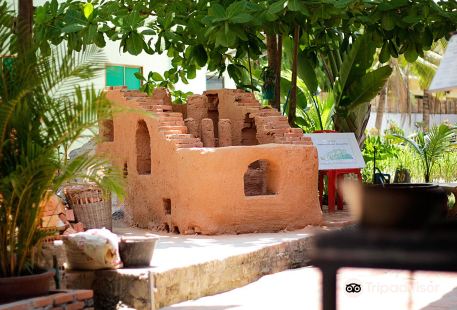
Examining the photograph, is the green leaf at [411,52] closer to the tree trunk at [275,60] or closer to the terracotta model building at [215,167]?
the terracotta model building at [215,167]

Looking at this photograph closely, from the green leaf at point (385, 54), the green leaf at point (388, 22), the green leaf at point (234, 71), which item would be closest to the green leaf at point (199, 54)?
the green leaf at point (234, 71)

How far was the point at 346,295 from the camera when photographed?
8484 mm

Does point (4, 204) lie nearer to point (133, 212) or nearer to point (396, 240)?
point (396, 240)

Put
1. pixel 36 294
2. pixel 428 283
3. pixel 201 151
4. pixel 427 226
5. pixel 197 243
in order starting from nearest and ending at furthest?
pixel 427 226 < pixel 36 294 < pixel 428 283 < pixel 197 243 < pixel 201 151

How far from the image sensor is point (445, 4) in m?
12.3

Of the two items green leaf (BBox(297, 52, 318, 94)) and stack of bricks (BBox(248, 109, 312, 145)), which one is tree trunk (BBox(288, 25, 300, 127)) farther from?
stack of bricks (BBox(248, 109, 312, 145))

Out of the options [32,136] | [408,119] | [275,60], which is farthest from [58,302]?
[408,119]

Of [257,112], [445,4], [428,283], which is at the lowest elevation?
[428,283]

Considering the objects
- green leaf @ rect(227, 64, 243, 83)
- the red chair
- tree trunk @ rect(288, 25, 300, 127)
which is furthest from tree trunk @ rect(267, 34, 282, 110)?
the red chair

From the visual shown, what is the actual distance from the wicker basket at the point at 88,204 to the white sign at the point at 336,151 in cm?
370

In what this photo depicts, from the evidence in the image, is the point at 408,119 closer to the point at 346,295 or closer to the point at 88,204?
the point at 88,204

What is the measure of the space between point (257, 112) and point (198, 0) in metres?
2.04

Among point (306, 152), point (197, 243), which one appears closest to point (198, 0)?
point (306, 152)

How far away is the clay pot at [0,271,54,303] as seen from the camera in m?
6.14
